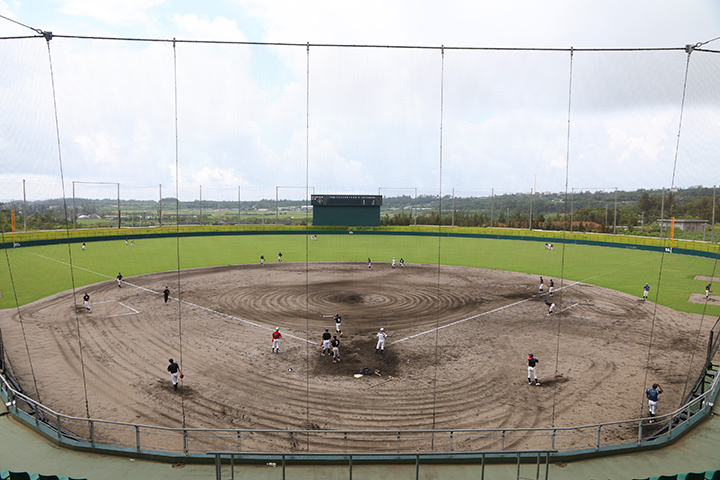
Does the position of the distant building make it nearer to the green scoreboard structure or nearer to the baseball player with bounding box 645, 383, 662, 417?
the green scoreboard structure

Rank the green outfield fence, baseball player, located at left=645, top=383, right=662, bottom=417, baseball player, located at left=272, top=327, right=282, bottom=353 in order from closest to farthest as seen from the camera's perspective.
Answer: baseball player, located at left=645, top=383, right=662, bottom=417 → baseball player, located at left=272, top=327, right=282, bottom=353 → the green outfield fence

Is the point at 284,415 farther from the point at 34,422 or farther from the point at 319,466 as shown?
the point at 34,422

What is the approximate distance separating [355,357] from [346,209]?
55.7m

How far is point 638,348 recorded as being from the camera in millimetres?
20344

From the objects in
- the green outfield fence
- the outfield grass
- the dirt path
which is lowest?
the dirt path

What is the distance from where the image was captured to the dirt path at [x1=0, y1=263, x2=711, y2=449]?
13.8m

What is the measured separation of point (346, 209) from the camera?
73.5 m

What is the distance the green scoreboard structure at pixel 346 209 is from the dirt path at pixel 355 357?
133ft

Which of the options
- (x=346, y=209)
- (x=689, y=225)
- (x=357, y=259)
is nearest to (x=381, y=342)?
(x=357, y=259)

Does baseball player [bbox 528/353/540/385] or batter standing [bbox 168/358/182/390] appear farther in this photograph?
baseball player [bbox 528/353/540/385]

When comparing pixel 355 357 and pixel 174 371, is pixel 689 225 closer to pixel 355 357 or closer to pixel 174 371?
pixel 355 357

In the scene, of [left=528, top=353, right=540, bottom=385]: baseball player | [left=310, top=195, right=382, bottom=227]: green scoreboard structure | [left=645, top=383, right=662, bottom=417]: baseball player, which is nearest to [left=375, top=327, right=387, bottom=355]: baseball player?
[left=528, top=353, right=540, bottom=385]: baseball player

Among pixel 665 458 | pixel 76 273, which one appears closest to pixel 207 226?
pixel 76 273

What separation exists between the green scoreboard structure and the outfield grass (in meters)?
3.36
